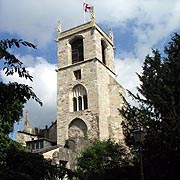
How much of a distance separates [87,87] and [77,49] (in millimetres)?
6428

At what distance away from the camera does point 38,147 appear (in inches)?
1412

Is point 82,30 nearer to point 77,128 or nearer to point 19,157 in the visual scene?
point 77,128

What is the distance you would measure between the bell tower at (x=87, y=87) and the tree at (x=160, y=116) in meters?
18.6

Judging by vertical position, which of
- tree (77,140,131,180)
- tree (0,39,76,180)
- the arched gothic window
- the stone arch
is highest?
the arched gothic window

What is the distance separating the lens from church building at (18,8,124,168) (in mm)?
38344

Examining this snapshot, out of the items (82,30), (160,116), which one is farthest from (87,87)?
(160,116)

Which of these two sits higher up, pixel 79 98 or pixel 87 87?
pixel 87 87

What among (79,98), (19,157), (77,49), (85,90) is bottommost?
(19,157)

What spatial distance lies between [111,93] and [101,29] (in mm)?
9276

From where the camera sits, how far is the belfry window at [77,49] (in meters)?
43.2

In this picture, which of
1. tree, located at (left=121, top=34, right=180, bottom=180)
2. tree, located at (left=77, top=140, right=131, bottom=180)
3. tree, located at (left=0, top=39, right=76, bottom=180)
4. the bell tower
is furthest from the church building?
tree, located at (left=0, top=39, right=76, bottom=180)

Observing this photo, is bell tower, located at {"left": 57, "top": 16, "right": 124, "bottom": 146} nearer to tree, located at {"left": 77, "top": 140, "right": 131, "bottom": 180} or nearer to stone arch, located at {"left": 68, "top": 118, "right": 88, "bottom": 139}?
stone arch, located at {"left": 68, "top": 118, "right": 88, "bottom": 139}

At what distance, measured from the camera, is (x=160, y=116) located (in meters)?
17.7

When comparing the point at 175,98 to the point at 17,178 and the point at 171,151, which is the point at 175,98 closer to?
the point at 171,151
